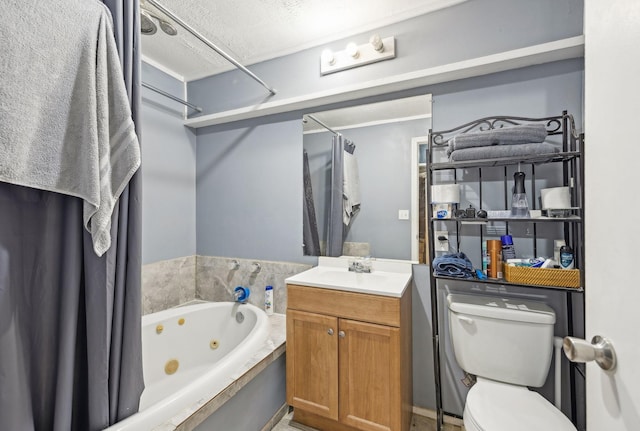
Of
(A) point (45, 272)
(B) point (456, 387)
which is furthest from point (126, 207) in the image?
(B) point (456, 387)

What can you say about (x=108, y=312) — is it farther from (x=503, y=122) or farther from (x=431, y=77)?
(x=503, y=122)

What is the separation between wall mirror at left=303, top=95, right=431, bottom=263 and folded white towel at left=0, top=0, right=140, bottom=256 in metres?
1.37

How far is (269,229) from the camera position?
236 centimetres

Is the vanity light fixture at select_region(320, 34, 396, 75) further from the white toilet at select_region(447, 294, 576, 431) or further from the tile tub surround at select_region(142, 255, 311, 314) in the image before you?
the white toilet at select_region(447, 294, 576, 431)

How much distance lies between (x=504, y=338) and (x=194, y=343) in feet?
6.77

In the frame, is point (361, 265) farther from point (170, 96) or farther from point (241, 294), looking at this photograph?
point (170, 96)

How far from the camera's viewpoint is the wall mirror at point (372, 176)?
1.85 metres

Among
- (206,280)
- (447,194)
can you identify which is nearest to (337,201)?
(447,194)

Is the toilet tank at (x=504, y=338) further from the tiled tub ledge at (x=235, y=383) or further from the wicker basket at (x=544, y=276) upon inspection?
the tiled tub ledge at (x=235, y=383)

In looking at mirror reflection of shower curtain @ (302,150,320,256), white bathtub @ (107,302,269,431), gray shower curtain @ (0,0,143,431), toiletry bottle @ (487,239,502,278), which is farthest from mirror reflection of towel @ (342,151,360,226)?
gray shower curtain @ (0,0,143,431)

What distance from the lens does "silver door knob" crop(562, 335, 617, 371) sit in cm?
51

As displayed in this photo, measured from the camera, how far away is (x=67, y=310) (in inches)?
34.8

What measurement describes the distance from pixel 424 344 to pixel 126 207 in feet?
5.93

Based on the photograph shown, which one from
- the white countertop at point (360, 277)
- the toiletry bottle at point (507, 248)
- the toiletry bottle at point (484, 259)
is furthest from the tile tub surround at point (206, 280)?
the toiletry bottle at point (507, 248)
